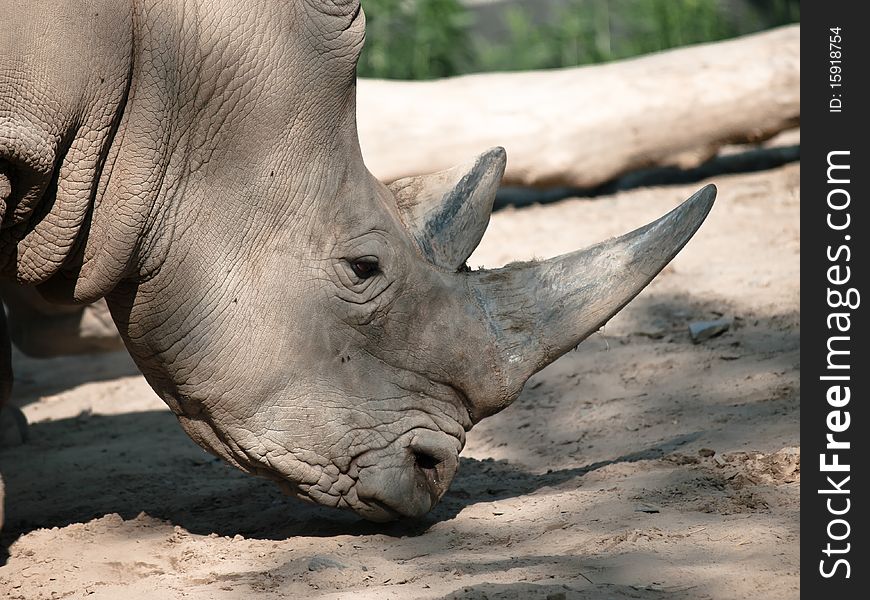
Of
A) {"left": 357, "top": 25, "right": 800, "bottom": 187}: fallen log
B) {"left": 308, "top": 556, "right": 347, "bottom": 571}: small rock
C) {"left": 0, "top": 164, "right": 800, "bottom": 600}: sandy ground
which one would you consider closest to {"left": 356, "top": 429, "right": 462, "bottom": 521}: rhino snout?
{"left": 0, "top": 164, "right": 800, "bottom": 600}: sandy ground

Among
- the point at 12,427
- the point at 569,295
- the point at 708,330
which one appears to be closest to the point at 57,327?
the point at 12,427

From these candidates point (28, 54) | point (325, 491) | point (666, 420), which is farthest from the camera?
point (666, 420)

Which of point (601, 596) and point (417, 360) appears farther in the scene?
point (417, 360)

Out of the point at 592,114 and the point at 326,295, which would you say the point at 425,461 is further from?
the point at 592,114

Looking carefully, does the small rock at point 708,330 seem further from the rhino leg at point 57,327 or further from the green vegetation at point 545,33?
the green vegetation at point 545,33

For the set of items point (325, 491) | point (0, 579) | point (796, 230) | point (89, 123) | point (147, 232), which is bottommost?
point (0, 579)

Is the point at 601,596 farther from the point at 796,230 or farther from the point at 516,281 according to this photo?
the point at 796,230

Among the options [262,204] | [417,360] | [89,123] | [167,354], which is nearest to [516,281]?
[417,360]

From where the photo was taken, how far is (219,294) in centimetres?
356

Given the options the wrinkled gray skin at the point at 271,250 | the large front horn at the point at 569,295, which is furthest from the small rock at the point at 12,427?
the large front horn at the point at 569,295

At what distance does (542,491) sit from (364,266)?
42.0 inches

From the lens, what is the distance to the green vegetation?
30.5ft

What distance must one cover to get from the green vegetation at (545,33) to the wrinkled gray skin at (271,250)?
18.1ft

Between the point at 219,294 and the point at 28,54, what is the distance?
32.5 inches
